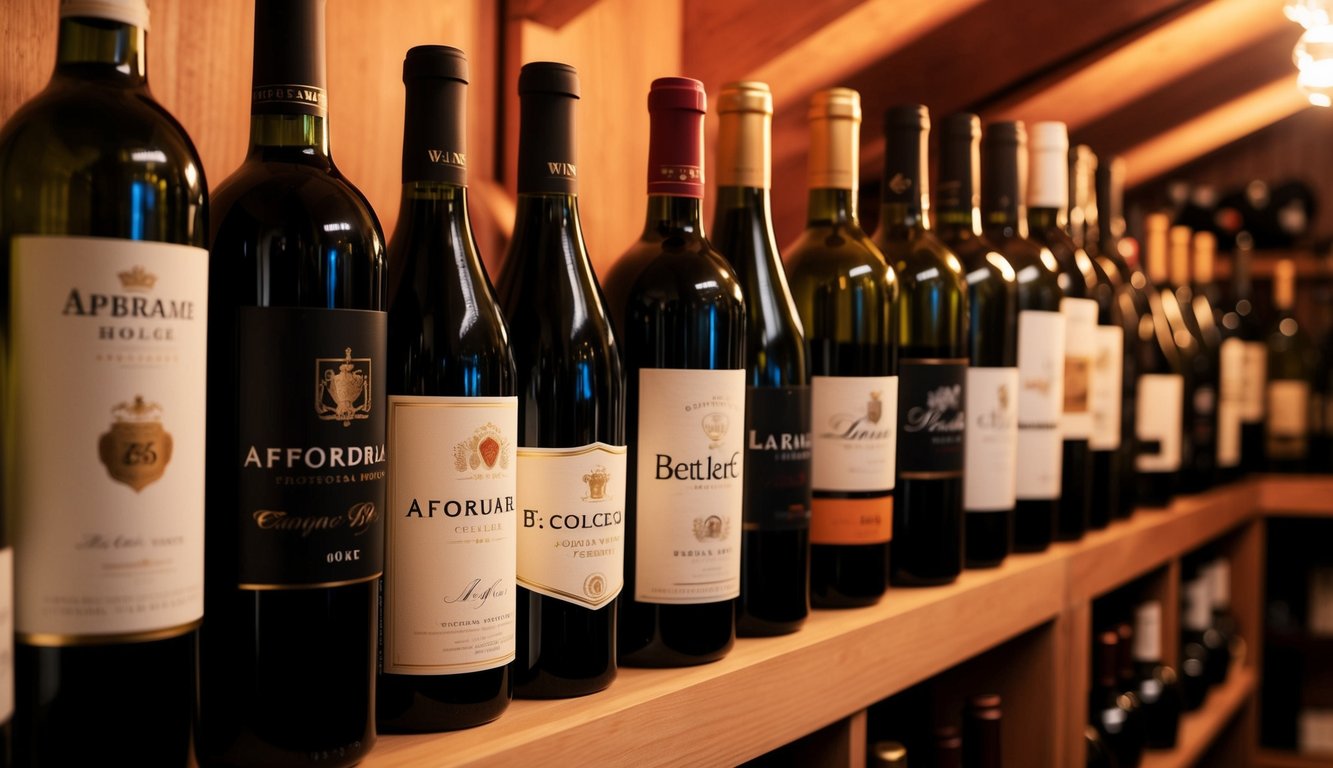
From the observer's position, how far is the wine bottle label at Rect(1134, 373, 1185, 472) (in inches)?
69.2

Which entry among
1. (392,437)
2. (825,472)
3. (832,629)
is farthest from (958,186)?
(392,437)

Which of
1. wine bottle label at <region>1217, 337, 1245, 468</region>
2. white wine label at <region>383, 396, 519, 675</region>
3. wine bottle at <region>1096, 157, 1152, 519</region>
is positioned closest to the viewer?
white wine label at <region>383, 396, 519, 675</region>

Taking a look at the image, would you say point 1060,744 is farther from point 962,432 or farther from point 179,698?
point 179,698

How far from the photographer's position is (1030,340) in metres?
1.26

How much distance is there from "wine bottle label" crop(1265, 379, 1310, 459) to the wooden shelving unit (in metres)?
0.94

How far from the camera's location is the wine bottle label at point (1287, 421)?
2574mm

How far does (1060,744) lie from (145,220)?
114 cm

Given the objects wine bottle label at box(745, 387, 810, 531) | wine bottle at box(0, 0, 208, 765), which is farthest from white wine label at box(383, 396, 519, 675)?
wine bottle label at box(745, 387, 810, 531)

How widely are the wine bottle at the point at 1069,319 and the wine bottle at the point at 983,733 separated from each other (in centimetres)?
31

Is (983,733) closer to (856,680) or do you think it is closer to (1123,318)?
(856,680)

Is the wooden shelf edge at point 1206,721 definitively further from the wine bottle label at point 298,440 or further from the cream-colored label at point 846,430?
the wine bottle label at point 298,440

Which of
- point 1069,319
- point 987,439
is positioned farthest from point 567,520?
point 1069,319

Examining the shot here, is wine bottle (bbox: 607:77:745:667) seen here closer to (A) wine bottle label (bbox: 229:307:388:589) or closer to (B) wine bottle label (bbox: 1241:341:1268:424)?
(A) wine bottle label (bbox: 229:307:388:589)

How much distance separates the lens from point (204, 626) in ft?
1.77
